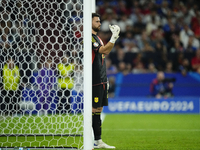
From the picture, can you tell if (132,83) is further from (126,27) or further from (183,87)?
(126,27)

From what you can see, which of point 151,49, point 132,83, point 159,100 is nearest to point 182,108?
point 159,100

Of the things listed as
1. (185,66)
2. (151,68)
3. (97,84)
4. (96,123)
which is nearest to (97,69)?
(97,84)

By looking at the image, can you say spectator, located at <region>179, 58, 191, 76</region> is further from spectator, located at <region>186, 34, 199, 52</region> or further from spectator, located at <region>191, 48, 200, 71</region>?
spectator, located at <region>186, 34, 199, 52</region>

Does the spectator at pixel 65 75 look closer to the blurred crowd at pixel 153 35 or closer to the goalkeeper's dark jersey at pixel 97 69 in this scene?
the goalkeeper's dark jersey at pixel 97 69

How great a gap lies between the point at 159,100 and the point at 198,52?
89.8 inches

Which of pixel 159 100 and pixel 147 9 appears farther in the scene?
pixel 147 9

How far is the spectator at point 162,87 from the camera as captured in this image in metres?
9.14

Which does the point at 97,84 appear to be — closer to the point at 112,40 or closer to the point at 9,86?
the point at 112,40

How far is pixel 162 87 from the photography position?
9.15 meters

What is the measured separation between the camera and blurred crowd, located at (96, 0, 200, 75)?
9680mm

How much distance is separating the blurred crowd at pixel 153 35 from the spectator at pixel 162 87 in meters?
0.47

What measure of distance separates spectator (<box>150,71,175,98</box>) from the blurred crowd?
0.47 metres

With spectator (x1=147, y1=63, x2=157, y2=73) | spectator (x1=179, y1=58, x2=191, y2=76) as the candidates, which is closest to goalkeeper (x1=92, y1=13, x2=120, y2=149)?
spectator (x1=147, y1=63, x2=157, y2=73)

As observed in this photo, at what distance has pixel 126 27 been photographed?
1159cm
